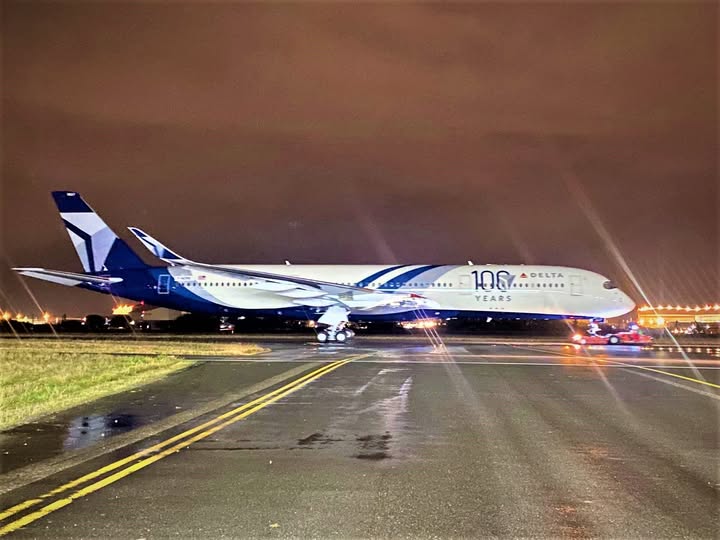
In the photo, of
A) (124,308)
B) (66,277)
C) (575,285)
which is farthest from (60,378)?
(124,308)

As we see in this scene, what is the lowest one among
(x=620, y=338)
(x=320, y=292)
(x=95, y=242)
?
(x=620, y=338)

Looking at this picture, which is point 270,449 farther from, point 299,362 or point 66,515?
point 299,362

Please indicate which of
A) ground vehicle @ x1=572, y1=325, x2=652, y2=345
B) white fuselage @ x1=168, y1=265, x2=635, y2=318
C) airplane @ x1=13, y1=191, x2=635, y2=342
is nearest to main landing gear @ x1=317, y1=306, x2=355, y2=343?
airplane @ x1=13, y1=191, x2=635, y2=342

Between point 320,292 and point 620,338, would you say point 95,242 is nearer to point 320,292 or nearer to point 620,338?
point 320,292

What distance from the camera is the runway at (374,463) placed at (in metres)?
6.18

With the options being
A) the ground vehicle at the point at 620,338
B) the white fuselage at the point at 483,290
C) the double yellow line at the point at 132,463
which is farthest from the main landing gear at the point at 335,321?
the double yellow line at the point at 132,463

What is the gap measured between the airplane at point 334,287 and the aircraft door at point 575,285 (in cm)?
6

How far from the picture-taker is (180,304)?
4309 centimetres

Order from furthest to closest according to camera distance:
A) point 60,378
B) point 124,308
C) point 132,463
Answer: point 124,308, point 60,378, point 132,463

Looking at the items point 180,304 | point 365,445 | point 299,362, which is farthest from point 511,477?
point 180,304

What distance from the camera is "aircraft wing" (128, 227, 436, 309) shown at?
123ft

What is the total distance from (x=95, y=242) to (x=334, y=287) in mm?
16432

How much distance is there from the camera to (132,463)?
8.50m

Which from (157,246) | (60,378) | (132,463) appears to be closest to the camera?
(132,463)
